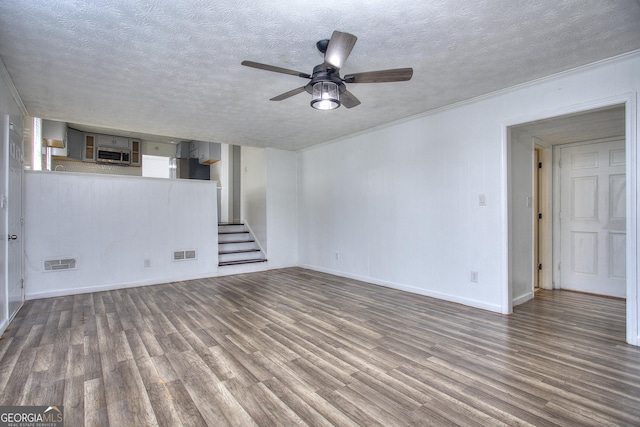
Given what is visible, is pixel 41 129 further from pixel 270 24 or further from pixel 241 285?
pixel 270 24

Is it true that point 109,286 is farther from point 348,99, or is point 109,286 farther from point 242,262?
point 348,99

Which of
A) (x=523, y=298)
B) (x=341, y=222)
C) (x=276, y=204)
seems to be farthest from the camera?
(x=276, y=204)

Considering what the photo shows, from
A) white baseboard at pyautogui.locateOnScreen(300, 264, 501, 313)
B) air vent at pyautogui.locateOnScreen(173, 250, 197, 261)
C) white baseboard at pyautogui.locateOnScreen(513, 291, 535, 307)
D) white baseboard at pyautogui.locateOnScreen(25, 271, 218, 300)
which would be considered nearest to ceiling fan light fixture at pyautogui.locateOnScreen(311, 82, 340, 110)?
white baseboard at pyautogui.locateOnScreen(300, 264, 501, 313)

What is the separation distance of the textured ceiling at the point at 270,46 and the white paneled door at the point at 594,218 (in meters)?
2.13

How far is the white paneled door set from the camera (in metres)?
4.10

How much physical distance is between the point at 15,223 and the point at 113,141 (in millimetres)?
5197

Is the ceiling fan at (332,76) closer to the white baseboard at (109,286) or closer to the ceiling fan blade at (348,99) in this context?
the ceiling fan blade at (348,99)

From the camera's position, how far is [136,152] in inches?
331

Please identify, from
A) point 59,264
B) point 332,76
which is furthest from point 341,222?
point 59,264

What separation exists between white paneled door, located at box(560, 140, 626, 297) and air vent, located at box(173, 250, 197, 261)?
6.01m

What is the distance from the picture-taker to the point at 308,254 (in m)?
6.48

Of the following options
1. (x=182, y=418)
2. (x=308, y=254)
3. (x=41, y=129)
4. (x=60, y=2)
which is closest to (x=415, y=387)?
(x=182, y=418)

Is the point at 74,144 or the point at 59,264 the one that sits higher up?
the point at 74,144

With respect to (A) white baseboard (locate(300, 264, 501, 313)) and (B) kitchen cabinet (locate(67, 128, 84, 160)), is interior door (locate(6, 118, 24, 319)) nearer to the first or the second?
(B) kitchen cabinet (locate(67, 128, 84, 160))
